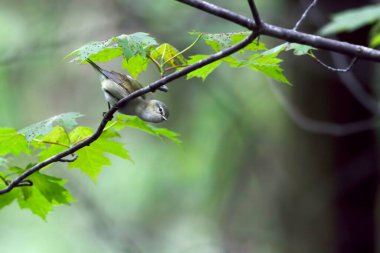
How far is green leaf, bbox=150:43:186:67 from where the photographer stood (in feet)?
4.24

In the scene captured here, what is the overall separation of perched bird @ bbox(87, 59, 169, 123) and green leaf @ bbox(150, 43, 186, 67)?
0.12 metres

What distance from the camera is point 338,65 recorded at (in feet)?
13.7

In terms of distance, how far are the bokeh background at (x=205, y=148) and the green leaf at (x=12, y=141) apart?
1.59 metres

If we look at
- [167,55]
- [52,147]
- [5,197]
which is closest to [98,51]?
[167,55]

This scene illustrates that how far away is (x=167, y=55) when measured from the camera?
4.25ft

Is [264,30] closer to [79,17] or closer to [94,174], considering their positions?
[94,174]

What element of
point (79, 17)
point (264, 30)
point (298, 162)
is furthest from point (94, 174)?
point (79, 17)

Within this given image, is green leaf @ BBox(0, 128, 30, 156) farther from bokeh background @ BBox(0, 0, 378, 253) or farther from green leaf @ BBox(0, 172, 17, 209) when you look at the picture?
bokeh background @ BBox(0, 0, 378, 253)

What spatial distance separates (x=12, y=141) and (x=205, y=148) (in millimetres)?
4590

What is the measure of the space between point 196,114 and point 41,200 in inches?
164

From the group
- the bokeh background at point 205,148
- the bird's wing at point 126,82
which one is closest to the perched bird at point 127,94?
the bird's wing at point 126,82

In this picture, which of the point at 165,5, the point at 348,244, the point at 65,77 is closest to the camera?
the point at 348,244

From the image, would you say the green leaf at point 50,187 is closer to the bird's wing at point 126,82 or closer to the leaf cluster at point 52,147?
the leaf cluster at point 52,147

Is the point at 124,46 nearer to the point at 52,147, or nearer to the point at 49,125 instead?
the point at 49,125
